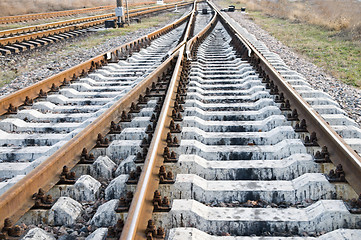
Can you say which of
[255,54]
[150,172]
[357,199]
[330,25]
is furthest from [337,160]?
[330,25]

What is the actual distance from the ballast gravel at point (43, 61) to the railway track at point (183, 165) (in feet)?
7.62

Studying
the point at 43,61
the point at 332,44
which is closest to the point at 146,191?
the point at 43,61

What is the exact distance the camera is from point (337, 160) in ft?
10.9

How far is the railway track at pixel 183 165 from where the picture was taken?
2.64 metres

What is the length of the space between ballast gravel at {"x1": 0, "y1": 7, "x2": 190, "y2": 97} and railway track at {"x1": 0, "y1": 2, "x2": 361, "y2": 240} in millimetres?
2322

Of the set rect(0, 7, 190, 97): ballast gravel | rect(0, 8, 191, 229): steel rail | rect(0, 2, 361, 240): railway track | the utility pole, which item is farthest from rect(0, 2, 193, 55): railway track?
rect(0, 8, 191, 229): steel rail

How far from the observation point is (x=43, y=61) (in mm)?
10523

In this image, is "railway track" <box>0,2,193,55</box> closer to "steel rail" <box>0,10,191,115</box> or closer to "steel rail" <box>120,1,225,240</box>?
"steel rail" <box>0,10,191,115</box>

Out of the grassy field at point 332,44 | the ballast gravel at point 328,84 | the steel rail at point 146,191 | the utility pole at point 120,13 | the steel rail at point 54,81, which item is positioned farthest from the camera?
the utility pole at point 120,13

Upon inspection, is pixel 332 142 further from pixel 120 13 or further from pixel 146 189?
pixel 120 13

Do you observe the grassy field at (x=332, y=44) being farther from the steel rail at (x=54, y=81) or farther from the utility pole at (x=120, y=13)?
the utility pole at (x=120, y=13)

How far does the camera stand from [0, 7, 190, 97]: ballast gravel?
8.34 m

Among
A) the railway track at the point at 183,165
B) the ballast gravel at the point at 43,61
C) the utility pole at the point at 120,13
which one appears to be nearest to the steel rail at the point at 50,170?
the railway track at the point at 183,165

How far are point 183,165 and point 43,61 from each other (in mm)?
8290
